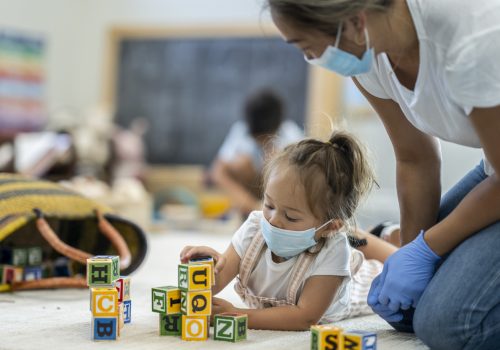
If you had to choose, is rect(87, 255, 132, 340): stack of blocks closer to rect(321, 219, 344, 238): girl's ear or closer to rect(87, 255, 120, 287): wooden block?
rect(87, 255, 120, 287): wooden block

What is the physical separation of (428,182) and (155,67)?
151 inches

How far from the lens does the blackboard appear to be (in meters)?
4.72

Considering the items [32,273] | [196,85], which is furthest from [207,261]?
[196,85]

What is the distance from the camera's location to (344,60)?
3.90 feet

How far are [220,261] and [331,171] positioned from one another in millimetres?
267

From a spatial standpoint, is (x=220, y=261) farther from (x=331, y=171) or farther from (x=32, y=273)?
(x=32, y=273)

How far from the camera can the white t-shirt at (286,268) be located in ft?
4.59

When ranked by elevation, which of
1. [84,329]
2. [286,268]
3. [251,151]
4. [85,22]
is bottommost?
[84,329]

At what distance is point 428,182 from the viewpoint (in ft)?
4.93

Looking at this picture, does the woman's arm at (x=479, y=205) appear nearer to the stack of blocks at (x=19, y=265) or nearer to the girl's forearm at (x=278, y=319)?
the girl's forearm at (x=278, y=319)

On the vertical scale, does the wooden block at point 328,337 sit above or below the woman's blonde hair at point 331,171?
below

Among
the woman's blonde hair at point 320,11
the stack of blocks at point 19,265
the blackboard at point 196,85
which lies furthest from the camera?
the blackboard at point 196,85

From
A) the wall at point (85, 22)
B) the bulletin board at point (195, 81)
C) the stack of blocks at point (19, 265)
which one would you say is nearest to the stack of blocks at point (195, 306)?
the stack of blocks at point (19, 265)

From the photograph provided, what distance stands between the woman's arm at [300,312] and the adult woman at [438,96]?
3.7 inches
